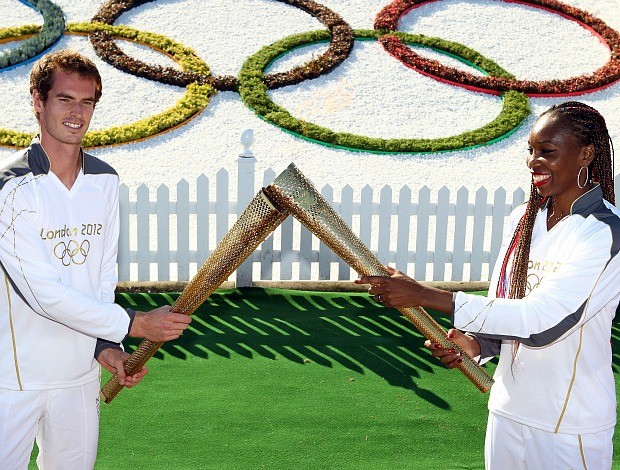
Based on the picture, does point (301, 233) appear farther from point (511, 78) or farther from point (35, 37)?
point (35, 37)

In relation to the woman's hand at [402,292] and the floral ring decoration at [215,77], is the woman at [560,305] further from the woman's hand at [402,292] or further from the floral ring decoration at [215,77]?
the floral ring decoration at [215,77]

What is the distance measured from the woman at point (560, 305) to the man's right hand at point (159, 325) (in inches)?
30.3

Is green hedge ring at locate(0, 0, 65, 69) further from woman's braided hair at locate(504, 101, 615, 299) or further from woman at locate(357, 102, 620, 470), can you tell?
woman's braided hair at locate(504, 101, 615, 299)

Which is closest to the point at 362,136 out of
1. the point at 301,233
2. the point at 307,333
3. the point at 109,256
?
the point at 301,233

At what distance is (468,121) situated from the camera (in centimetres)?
1133

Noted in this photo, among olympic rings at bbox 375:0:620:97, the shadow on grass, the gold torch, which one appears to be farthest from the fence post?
olympic rings at bbox 375:0:620:97

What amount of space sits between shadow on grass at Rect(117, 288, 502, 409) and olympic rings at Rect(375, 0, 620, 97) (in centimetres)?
564

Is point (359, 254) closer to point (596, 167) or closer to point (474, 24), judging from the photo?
point (596, 167)

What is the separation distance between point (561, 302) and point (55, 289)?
1.86 metres

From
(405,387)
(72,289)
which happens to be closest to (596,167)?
(72,289)

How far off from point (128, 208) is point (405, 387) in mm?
3115

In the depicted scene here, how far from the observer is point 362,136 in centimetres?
1098

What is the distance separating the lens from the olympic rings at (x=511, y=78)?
1190 centimetres

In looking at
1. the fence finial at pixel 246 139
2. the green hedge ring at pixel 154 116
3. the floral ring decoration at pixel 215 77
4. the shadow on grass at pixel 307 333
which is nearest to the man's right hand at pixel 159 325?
the shadow on grass at pixel 307 333
